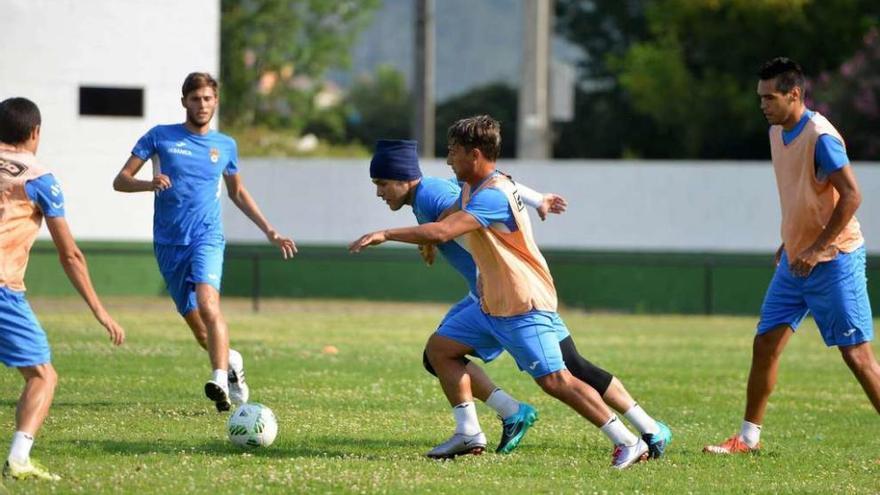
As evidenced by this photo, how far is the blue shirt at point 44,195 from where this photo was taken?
7.83 meters

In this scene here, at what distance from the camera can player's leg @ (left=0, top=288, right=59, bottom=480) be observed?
775cm

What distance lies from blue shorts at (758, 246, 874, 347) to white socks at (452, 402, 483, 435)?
2066 millimetres

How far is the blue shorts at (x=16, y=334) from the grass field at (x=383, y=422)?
2.23 ft

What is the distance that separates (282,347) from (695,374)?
4.66 metres

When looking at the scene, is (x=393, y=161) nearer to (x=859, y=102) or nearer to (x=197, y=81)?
(x=197, y=81)

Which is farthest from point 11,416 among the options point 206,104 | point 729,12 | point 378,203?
point 729,12

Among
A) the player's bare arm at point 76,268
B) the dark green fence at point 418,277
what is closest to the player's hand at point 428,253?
the player's bare arm at point 76,268

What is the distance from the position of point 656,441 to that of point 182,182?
427 cm

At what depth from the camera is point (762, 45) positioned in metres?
35.8

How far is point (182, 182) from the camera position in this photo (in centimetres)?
1112

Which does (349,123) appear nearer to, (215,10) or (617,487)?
(215,10)

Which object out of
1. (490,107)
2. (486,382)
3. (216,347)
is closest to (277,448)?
(486,382)

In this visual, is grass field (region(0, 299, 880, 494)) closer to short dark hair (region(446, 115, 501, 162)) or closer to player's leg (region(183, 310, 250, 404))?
player's leg (region(183, 310, 250, 404))

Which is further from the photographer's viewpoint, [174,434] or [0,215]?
[174,434]
